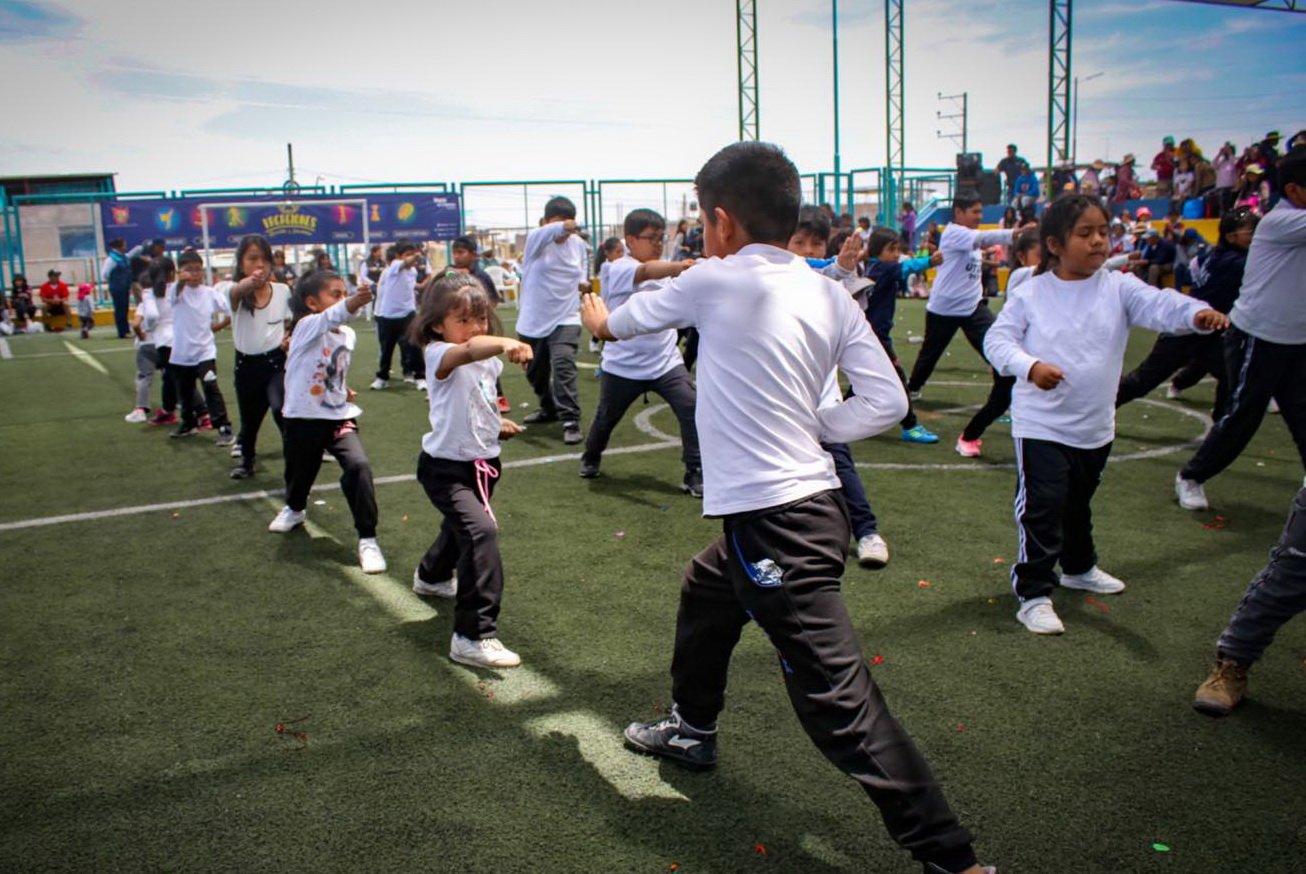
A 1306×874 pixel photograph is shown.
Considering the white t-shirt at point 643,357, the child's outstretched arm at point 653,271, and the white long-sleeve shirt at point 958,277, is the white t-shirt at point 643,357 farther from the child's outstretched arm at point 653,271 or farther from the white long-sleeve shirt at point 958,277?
the white long-sleeve shirt at point 958,277

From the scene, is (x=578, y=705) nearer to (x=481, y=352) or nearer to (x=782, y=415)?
(x=481, y=352)

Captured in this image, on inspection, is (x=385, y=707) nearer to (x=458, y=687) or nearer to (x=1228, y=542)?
(x=458, y=687)

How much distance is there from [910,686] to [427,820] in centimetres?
191

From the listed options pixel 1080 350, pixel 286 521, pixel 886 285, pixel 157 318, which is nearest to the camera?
pixel 1080 350

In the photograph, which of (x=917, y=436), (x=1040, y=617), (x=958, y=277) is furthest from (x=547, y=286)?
(x=1040, y=617)

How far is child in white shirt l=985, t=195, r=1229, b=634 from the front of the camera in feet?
14.0

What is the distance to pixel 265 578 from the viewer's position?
17.4 ft

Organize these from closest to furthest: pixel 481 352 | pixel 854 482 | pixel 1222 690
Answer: pixel 1222 690
pixel 481 352
pixel 854 482

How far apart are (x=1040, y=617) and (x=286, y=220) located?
26.9 meters

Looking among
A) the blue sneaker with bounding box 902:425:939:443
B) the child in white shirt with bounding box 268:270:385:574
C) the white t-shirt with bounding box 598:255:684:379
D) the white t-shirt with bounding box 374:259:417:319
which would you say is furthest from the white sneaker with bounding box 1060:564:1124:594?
the white t-shirt with bounding box 374:259:417:319

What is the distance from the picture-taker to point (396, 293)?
1314 cm

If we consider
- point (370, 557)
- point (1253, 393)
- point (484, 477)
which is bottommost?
point (370, 557)

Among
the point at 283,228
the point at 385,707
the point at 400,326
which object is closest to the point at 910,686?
the point at 385,707

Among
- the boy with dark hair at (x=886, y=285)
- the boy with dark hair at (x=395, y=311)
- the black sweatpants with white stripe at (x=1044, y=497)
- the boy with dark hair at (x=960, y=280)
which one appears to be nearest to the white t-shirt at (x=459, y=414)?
the black sweatpants with white stripe at (x=1044, y=497)
